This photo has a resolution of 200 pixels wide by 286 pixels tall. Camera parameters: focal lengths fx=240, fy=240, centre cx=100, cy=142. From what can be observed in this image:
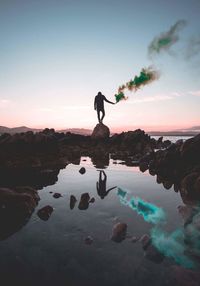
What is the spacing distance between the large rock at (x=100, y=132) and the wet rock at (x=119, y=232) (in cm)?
2100

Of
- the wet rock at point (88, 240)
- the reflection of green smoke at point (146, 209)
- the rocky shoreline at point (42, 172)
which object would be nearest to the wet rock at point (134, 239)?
the wet rock at point (88, 240)

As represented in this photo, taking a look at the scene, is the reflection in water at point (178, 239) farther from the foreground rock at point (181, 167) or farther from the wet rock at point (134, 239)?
the foreground rock at point (181, 167)

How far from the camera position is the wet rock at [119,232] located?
171 inches

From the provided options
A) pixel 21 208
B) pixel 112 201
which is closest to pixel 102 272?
pixel 21 208

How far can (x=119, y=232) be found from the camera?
4.48 metres

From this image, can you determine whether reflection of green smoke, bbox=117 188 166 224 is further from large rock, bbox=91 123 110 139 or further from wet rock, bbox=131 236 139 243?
large rock, bbox=91 123 110 139

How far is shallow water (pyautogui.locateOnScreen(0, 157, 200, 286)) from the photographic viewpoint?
3211 millimetres

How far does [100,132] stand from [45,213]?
67.0ft

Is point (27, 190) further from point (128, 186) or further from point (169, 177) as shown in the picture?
point (169, 177)

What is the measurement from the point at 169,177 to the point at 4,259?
7.76 metres

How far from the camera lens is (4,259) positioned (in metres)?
3.65

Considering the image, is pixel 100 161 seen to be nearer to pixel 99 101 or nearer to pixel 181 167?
pixel 181 167

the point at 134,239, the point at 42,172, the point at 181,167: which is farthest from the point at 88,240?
the point at 181,167

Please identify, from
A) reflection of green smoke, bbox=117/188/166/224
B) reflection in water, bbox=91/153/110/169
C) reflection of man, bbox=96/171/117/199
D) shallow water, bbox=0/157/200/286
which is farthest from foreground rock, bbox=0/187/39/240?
reflection in water, bbox=91/153/110/169
